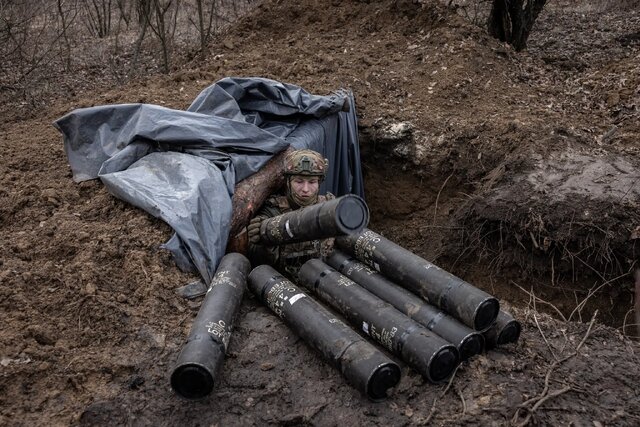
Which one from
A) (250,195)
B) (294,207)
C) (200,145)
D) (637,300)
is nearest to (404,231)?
(294,207)

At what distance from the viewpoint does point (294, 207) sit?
200 inches

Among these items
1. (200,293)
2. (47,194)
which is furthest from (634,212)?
(47,194)

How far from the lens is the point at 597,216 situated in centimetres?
475

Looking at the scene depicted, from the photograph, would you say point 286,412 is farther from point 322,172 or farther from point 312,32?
point 312,32

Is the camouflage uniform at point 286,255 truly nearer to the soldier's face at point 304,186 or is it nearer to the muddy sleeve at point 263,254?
the muddy sleeve at point 263,254

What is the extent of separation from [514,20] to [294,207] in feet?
18.6

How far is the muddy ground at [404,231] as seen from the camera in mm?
3072

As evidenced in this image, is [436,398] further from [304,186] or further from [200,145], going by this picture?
[200,145]

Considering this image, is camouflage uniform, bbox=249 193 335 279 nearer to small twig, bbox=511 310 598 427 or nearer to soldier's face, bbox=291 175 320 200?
soldier's face, bbox=291 175 320 200

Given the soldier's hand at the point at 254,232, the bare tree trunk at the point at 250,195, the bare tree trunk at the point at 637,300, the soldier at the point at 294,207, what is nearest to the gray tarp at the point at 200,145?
the bare tree trunk at the point at 250,195

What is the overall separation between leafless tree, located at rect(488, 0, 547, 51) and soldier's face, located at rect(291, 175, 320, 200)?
5.51 metres

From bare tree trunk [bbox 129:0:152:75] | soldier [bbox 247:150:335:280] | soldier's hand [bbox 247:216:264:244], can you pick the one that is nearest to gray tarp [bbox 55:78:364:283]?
soldier's hand [bbox 247:216:264:244]

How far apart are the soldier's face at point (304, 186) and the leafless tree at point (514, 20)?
5509 millimetres

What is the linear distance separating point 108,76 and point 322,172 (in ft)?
21.3
